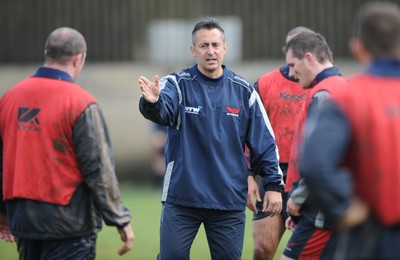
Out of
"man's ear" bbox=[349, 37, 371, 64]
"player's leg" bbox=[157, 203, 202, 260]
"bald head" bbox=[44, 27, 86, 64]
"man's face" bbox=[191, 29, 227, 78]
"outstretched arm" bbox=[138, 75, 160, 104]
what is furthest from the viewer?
"man's face" bbox=[191, 29, 227, 78]

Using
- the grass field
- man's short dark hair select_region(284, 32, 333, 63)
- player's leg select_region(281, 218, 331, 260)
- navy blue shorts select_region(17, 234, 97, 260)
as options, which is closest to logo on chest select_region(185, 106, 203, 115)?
man's short dark hair select_region(284, 32, 333, 63)

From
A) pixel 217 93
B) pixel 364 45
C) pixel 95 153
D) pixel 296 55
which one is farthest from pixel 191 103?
pixel 364 45

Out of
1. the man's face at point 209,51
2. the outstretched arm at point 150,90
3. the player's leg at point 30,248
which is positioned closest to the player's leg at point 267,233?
the man's face at point 209,51

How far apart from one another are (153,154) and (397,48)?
1426 centimetres

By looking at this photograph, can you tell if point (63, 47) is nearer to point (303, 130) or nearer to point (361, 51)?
point (303, 130)

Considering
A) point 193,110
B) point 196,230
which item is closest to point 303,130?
point 193,110

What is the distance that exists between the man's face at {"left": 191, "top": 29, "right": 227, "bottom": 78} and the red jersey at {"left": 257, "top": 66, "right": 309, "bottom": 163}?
39.1 inches

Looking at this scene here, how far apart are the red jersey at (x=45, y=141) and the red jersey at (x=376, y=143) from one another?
201 centimetres

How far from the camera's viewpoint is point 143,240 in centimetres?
1189

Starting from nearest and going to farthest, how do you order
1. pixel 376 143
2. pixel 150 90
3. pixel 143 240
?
pixel 376 143 → pixel 150 90 → pixel 143 240

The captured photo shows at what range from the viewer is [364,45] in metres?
4.50

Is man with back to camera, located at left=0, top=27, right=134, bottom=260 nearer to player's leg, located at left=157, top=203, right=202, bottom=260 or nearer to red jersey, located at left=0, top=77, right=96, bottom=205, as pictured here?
red jersey, located at left=0, top=77, right=96, bottom=205

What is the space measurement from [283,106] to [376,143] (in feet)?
12.4

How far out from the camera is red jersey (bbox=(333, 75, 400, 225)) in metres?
4.32
